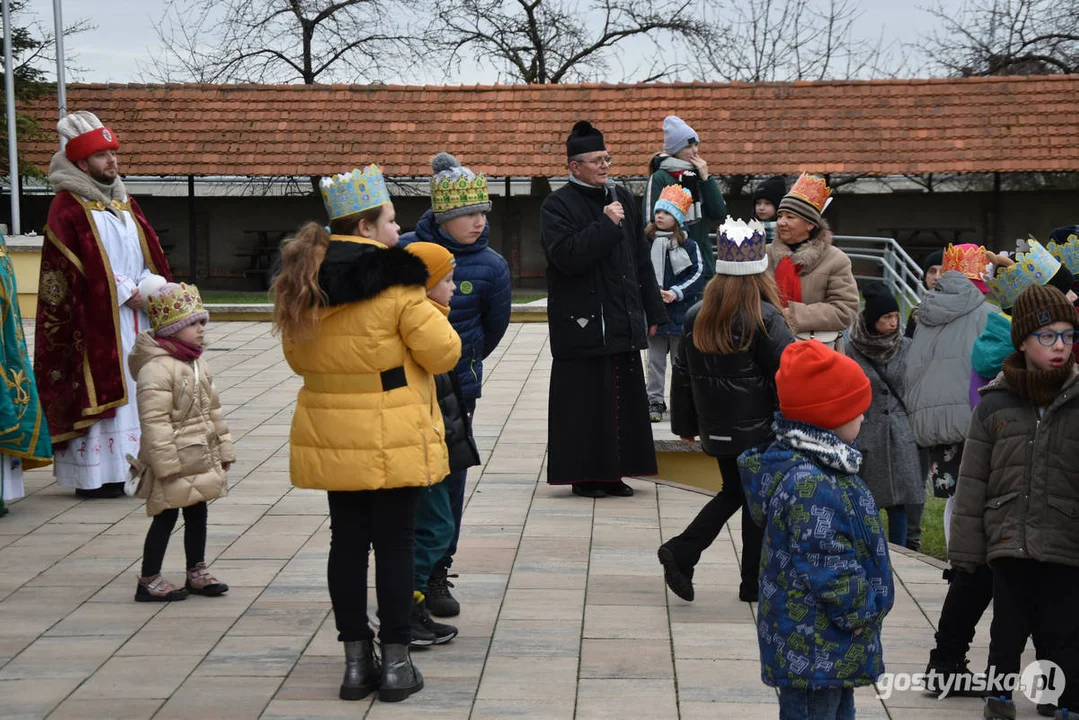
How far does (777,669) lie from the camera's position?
3.77 m

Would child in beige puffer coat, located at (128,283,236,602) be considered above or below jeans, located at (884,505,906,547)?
above

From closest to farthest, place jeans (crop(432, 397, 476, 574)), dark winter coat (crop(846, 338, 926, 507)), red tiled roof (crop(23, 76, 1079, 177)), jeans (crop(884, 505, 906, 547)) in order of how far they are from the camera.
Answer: jeans (crop(432, 397, 476, 574)) < dark winter coat (crop(846, 338, 926, 507)) < jeans (crop(884, 505, 906, 547)) < red tiled roof (crop(23, 76, 1079, 177))

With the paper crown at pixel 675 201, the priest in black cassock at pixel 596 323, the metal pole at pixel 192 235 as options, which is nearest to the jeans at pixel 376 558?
the priest in black cassock at pixel 596 323

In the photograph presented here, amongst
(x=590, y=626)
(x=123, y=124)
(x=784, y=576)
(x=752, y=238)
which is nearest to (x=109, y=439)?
(x=590, y=626)

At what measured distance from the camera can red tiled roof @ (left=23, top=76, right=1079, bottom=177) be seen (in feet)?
77.7

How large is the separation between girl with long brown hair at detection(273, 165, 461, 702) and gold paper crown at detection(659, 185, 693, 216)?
4.34 metres

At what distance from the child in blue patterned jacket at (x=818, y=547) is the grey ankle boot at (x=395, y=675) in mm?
1367

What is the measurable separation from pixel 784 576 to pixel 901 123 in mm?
21702

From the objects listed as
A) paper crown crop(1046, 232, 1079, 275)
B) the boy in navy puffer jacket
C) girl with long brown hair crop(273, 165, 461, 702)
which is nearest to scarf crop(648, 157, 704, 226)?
paper crown crop(1046, 232, 1079, 275)

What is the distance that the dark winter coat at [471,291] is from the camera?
5.67 meters

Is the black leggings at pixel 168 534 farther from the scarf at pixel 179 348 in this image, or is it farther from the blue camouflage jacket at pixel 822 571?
the blue camouflage jacket at pixel 822 571

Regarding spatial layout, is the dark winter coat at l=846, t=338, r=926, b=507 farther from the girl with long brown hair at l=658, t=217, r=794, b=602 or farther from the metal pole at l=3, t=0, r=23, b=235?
the metal pole at l=3, t=0, r=23, b=235

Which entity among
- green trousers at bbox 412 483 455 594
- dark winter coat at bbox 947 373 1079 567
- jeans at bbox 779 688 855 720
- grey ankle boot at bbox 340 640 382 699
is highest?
dark winter coat at bbox 947 373 1079 567

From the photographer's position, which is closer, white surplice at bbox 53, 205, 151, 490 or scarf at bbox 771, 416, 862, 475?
scarf at bbox 771, 416, 862, 475
